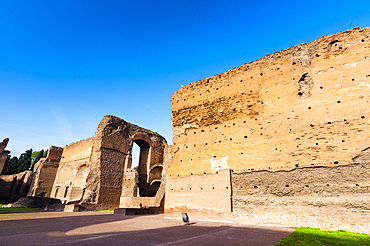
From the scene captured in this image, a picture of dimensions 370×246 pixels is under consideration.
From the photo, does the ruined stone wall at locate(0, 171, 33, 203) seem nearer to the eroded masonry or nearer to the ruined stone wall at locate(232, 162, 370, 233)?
the eroded masonry

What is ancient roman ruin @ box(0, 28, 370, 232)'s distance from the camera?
19.3 ft

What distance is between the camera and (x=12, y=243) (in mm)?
3510

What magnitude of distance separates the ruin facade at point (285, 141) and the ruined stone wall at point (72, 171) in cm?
1272

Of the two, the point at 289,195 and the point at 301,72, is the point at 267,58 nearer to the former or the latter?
the point at 301,72

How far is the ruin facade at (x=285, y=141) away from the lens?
593 cm

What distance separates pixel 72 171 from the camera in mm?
20688

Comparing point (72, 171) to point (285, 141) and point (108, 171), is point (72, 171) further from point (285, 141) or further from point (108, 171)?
point (285, 141)

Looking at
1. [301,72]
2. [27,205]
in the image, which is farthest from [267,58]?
[27,205]

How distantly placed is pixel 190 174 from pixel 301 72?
5.99 metres

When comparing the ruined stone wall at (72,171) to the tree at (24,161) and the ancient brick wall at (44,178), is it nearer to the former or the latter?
the ancient brick wall at (44,178)

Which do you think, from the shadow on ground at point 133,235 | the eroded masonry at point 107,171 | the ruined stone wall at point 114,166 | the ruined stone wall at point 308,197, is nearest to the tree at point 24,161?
the eroded masonry at point 107,171

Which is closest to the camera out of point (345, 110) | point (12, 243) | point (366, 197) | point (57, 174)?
point (12, 243)

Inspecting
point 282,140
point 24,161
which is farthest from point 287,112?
point 24,161

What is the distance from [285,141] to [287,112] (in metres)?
1.08
